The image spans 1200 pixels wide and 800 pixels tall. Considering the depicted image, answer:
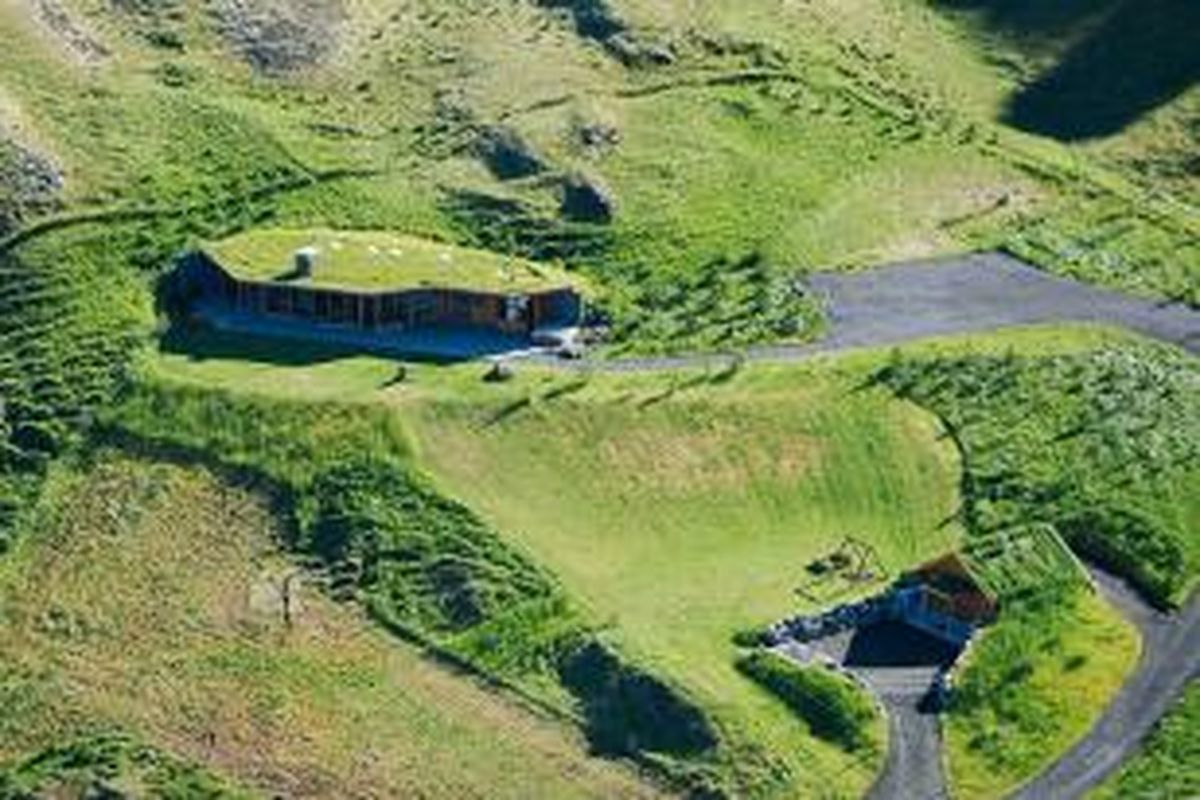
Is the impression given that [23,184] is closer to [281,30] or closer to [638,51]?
[281,30]

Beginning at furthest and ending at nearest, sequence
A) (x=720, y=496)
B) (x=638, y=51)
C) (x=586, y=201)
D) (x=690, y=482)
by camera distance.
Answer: (x=638, y=51) < (x=586, y=201) < (x=690, y=482) < (x=720, y=496)

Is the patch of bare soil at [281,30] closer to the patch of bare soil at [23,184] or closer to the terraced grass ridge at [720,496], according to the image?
the patch of bare soil at [23,184]

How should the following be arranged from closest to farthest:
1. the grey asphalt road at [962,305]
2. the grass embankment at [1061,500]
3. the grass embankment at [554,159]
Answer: the grass embankment at [1061,500] < the grey asphalt road at [962,305] < the grass embankment at [554,159]

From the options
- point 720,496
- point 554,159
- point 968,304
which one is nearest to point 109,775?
point 720,496

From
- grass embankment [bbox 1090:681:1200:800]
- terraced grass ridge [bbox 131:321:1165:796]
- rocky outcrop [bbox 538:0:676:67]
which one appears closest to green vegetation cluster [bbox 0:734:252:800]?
terraced grass ridge [bbox 131:321:1165:796]

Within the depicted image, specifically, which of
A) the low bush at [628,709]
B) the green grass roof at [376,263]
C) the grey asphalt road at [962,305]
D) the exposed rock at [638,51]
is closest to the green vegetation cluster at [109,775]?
the low bush at [628,709]

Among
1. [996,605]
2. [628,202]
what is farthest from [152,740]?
[628,202]
